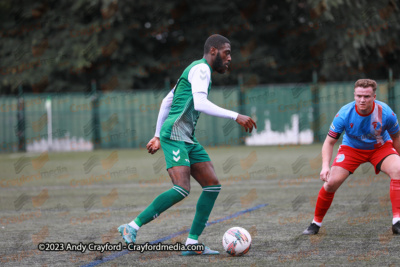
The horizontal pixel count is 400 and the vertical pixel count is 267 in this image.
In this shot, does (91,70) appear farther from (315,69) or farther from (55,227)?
(55,227)

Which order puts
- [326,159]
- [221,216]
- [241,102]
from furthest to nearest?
[241,102], [221,216], [326,159]

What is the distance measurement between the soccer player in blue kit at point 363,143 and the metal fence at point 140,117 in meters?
18.0

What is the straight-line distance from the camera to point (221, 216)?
26.2ft

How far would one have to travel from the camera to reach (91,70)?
28266 mm

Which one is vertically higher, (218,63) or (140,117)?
(218,63)

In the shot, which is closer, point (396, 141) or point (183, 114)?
point (183, 114)

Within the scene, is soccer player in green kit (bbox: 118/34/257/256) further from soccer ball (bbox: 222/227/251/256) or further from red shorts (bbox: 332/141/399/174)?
red shorts (bbox: 332/141/399/174)

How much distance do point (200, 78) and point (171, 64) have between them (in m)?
23.7

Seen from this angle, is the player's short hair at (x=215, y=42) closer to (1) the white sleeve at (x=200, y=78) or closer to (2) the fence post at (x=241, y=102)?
(1) the white sleeve at (x=200, y=78)

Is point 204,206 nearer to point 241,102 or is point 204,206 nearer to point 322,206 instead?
point 322,206

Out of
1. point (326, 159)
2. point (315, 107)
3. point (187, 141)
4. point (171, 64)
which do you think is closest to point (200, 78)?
point (187, 141)

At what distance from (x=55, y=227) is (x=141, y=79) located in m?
21.9

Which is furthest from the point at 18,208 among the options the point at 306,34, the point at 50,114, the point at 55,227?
the point at 306,34

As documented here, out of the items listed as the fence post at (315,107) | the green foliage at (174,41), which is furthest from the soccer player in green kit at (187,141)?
the green foliage at (174,41)
